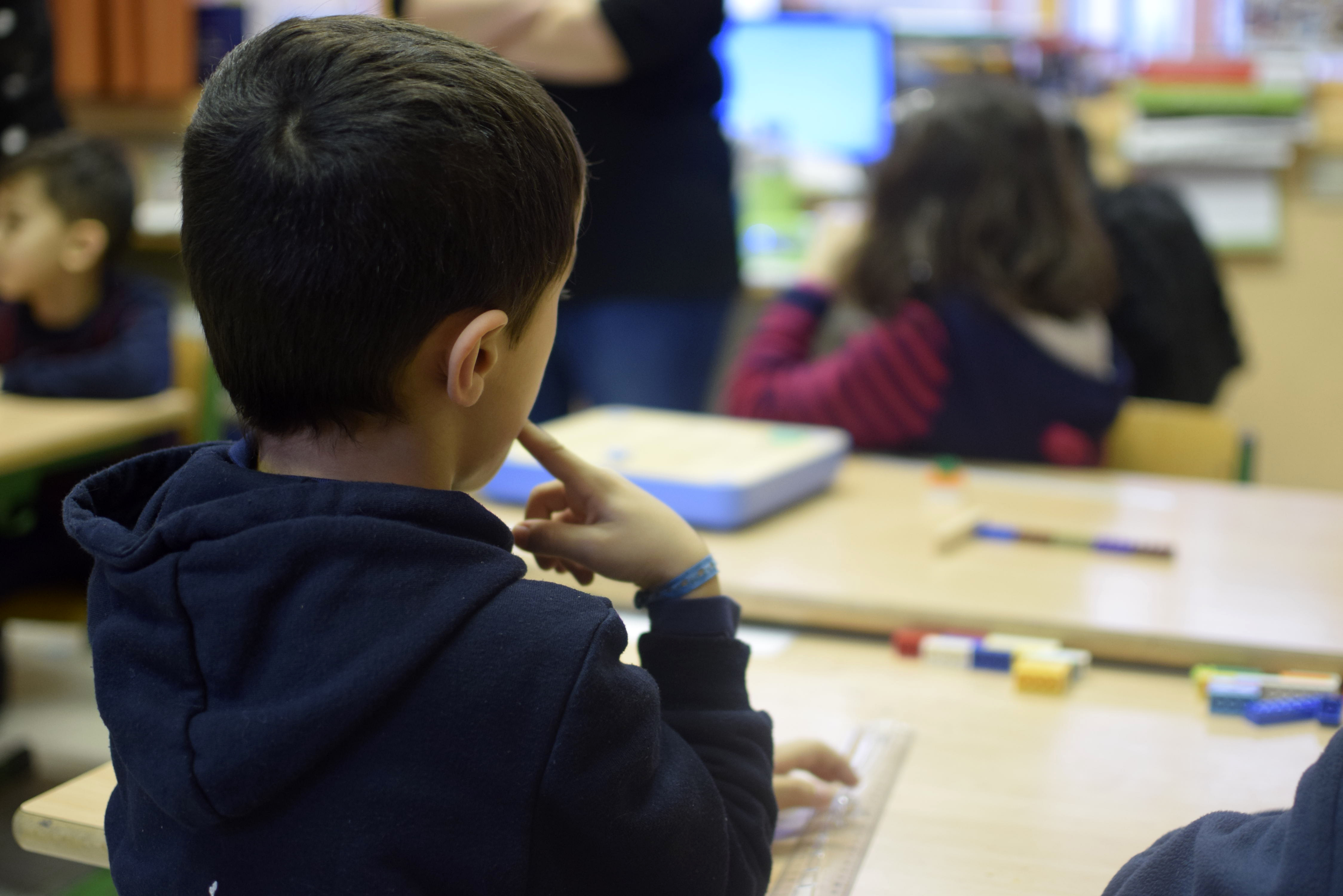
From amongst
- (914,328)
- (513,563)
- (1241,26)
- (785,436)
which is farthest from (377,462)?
(1241,26)

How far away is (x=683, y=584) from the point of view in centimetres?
73

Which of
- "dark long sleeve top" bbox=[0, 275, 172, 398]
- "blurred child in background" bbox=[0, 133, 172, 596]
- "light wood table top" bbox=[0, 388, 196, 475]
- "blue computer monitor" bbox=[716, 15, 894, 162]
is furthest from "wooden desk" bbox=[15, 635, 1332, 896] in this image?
"blue computer monitor" bbox=[716, 15, 894, 162]

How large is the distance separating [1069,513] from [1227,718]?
1.67ft

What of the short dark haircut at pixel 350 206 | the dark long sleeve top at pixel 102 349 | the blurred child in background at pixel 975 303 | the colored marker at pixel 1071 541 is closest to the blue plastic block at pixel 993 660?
the colored marker at pixel 1071 541

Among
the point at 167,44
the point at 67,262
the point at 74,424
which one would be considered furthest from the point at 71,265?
the point at 167,44

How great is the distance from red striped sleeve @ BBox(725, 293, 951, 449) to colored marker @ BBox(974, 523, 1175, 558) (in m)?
0.46

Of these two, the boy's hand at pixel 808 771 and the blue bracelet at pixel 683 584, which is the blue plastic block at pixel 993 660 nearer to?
the boy's hand at pixel 808 771

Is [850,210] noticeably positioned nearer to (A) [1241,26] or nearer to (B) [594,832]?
(A) [1241,26]

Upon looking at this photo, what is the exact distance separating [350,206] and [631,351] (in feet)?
3.97

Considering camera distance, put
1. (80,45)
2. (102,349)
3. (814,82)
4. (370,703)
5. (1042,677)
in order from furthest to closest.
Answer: (80,45)
(814,82)
(102,349)
(1042,677)
(370,703)

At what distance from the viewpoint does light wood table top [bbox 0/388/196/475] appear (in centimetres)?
174

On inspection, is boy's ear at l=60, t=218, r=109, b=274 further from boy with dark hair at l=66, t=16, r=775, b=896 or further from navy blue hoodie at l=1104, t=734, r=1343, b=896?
navy blue hoodie at l=1104, t=734, r=1343, b=896

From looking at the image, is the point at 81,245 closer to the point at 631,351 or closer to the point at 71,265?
the point at 71,265

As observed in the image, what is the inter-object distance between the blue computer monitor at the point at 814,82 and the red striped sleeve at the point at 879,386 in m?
1.51
